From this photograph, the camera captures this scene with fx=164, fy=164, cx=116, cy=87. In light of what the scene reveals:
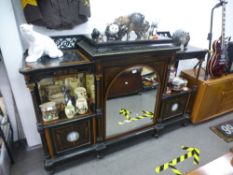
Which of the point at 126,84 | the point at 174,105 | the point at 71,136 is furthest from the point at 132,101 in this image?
the point at 71,136

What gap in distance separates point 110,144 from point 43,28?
44.7 inches

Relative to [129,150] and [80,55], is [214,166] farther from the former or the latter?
[80,55]

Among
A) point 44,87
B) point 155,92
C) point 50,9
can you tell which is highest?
point 50,9

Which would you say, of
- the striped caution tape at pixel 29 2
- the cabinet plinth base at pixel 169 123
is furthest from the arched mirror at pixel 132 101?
the striped caution tape at pixel 29 2

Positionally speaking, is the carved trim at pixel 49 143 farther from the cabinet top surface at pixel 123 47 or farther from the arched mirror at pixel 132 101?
the cabinet top surface at pixel 123 47

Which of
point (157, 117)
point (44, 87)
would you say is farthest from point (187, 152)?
point (44, 87)

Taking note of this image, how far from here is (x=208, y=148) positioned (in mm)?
1672

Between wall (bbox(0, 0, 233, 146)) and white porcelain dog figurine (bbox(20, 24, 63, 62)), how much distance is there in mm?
132

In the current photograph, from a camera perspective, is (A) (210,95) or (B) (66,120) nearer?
(B) (66,120)

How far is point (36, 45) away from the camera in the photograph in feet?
3.58

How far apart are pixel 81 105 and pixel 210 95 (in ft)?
4.68

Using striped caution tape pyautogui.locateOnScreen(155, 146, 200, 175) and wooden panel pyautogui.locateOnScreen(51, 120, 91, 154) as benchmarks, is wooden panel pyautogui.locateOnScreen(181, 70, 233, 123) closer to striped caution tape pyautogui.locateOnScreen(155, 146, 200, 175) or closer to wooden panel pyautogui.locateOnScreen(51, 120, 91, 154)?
striped caution tape pyautogui.locateOnScreen(155, 146, 200, 175)

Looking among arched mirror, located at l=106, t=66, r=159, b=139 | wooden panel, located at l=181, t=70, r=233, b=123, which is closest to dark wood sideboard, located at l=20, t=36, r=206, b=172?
arched mirror, located at l=106, t=66, r=159, b=139

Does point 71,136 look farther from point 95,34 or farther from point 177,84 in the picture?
point 177,84
